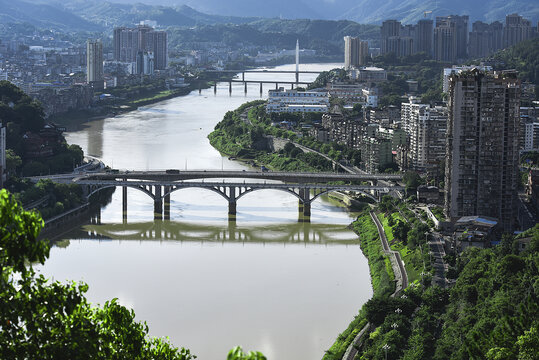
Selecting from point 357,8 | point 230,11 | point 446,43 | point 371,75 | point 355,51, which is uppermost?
point 357,8

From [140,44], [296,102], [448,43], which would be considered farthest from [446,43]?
[140,44]

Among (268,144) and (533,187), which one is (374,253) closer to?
(533,187)

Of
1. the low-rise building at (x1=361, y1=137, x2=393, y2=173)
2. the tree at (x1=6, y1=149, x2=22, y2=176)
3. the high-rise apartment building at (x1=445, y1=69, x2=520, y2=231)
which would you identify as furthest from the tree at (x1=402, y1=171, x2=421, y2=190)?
the tree at (x1=6, y1=149, x2=22, y2=176)

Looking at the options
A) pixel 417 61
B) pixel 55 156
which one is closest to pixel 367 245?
pixel 55 156

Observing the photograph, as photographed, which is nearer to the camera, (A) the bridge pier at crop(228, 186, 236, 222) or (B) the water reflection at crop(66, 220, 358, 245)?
(B) the water reflection at crop(66, 220, 358, 245)

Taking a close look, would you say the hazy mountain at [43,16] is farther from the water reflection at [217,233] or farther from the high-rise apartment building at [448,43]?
the water reflection at [217,233]

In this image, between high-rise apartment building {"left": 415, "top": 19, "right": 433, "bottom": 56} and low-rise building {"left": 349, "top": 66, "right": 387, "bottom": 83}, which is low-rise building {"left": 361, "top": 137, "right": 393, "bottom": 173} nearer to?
low-rise building {"left": 349, "top": 66, "right": 387, "bottom": 83}

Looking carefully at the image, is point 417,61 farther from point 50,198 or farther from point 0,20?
point 0,20
